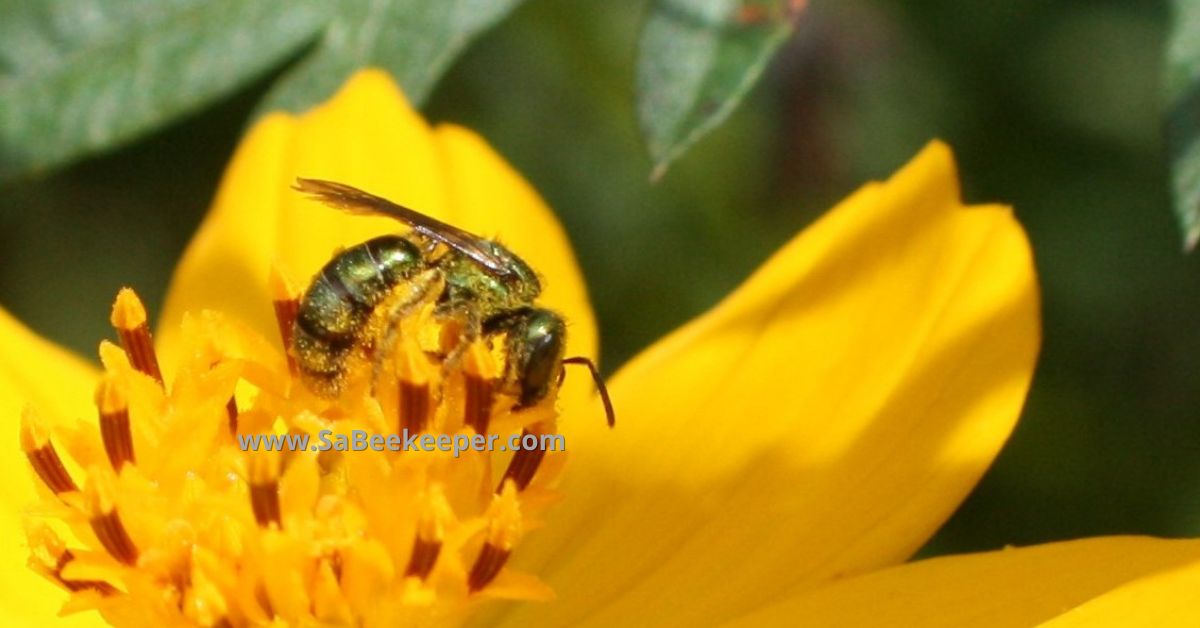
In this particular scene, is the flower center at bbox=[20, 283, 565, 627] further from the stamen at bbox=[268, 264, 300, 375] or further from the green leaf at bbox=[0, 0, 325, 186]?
the green leaf at bbox=[0, 0, 325, 186]

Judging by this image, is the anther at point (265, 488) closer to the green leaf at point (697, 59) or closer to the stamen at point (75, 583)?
the stamen at point (75, 583)

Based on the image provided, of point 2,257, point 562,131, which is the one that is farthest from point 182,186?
point 562,131

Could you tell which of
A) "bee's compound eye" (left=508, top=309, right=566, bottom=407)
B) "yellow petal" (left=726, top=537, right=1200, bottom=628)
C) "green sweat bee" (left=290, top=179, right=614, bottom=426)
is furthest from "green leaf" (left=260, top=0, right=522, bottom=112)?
"yellow petal" (left=726, top=537, right=1200, bottom=628)

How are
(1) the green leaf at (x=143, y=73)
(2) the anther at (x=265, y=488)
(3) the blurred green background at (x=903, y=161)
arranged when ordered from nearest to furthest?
(2) the anther at (x=265, y=488) → (1) the green leaf at (x=143, y=73) → (3) the blurred green background at (x=903, y=161)

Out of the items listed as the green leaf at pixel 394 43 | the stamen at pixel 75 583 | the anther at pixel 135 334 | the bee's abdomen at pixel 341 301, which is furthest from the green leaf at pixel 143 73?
the stamen at pixel 75 583

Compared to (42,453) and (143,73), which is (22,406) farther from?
(143,73)

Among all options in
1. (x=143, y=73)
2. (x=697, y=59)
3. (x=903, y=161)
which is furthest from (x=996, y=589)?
(x=903, y=161)

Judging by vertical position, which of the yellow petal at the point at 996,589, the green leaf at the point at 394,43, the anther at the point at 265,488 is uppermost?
the green leaf at the point at 394,43

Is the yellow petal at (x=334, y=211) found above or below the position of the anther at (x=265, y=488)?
above
